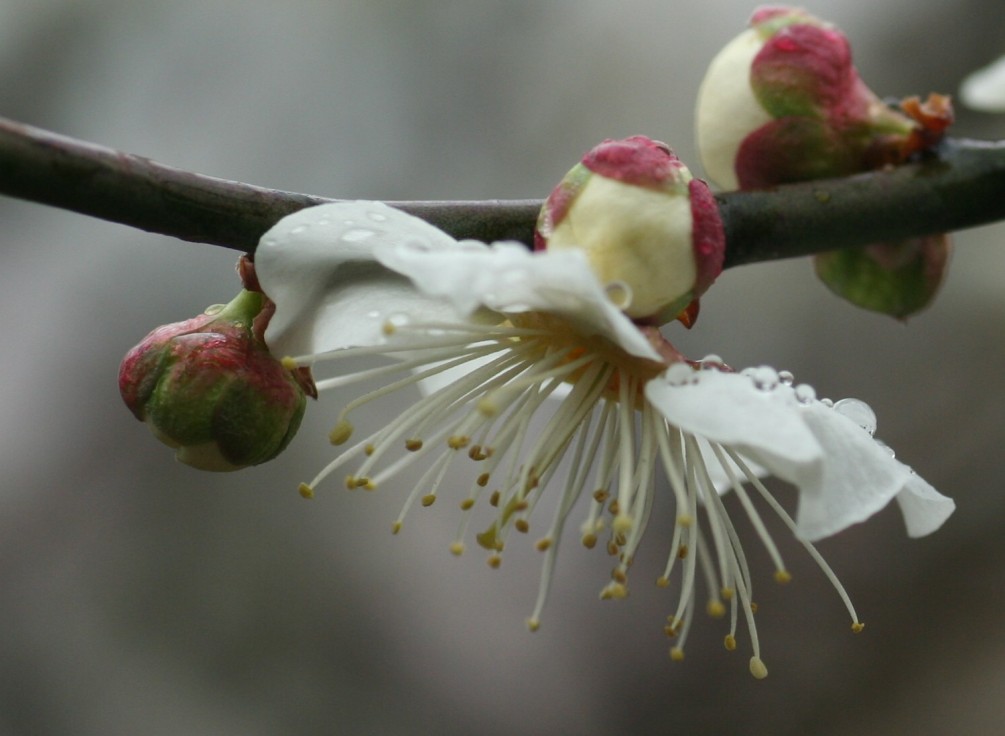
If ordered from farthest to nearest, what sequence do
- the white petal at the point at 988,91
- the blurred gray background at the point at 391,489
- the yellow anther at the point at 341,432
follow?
the blurred gray background at the point at 391,489 < the yellow anther at the point at 341,432 < the white petal at the point at 988,91

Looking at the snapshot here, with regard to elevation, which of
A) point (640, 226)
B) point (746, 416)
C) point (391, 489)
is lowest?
point (391, 489)

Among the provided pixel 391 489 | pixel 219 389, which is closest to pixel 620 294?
pixel 219 389

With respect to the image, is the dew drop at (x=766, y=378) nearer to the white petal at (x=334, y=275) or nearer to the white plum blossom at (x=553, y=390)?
the white plum blossom at (x=553, y=390)

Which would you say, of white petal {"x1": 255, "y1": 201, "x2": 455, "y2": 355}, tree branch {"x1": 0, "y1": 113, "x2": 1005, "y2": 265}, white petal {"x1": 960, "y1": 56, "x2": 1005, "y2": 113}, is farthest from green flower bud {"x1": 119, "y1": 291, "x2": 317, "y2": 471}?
white petal {"x1": 960, "y1": 56, "x2": 1005, "y2": 113}

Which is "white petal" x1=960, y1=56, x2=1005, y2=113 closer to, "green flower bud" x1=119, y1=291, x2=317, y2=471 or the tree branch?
the tree branch

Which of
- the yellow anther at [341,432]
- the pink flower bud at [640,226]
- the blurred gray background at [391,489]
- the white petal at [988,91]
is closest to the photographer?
the white petal at [988,91]

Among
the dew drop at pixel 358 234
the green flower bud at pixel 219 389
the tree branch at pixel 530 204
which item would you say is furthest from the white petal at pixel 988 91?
the green flower bud at pixel 219 389

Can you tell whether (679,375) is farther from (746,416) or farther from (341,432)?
(341,432)

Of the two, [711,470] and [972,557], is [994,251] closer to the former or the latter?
[972,557]
